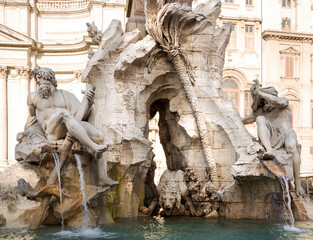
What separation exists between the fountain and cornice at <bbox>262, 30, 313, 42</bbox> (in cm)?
2229

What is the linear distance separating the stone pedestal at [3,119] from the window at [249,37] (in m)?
16.3

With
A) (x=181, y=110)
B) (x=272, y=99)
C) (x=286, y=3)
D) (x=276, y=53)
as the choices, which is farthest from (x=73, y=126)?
(x=286, y=3)

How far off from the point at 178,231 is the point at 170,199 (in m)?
1.63

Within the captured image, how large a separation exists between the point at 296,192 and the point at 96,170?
11.9 feet

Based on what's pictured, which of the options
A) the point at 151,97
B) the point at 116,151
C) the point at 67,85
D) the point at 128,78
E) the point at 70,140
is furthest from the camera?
the point at 67,85

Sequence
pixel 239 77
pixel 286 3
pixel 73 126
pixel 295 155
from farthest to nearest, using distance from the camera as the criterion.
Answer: pixel 286 3
pixel 239 77
pixel 295 155
pixel 73 126

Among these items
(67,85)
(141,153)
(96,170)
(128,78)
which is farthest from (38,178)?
(67,85)

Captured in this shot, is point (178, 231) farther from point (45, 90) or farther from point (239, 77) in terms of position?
point (239, 77)

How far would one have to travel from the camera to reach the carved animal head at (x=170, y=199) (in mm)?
8117

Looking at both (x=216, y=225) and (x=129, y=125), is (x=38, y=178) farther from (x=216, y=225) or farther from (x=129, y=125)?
(x=216, y=225)

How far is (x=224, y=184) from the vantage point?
26.4 ft

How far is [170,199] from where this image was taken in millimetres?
8133

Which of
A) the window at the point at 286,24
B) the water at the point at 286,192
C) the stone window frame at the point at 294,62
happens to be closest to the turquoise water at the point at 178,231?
the water at the point at 286,192

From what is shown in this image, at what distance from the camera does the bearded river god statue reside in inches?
250
